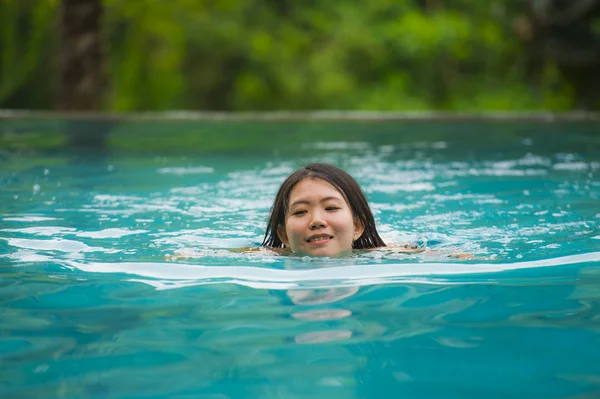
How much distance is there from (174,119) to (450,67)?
12.2 meters

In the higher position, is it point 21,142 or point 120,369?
point 21,142

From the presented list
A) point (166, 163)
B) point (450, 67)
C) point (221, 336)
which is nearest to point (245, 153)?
point (166, 163)

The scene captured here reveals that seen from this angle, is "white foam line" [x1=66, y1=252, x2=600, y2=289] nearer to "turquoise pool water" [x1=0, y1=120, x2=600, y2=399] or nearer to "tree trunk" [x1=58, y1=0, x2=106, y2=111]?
"turquoise pool water" [x1=0, y1=120, x2=600, y2=399]

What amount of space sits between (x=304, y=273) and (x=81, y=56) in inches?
349

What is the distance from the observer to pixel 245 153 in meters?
7.54

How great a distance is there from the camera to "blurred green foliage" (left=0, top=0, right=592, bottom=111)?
15.7m

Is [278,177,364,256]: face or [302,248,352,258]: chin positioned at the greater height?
[278,177,364,256]: face

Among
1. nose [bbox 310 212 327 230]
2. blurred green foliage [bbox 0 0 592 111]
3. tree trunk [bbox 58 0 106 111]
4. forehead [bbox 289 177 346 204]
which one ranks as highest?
blurred green foliage [bbox 0 0 592 111]

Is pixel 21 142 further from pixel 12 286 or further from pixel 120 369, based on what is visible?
pixel 120 369

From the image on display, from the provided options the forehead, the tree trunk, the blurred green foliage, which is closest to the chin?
the forehead

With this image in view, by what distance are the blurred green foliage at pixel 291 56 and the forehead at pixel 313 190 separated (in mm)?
A: 11147

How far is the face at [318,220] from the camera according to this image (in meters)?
3.50

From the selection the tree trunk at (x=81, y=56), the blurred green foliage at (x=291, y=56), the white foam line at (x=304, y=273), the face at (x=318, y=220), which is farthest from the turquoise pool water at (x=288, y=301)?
the blurred green foliage at (x=291, y=56)

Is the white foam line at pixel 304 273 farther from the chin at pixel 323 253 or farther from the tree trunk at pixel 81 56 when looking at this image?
the tree trunk at pixel 81 56
